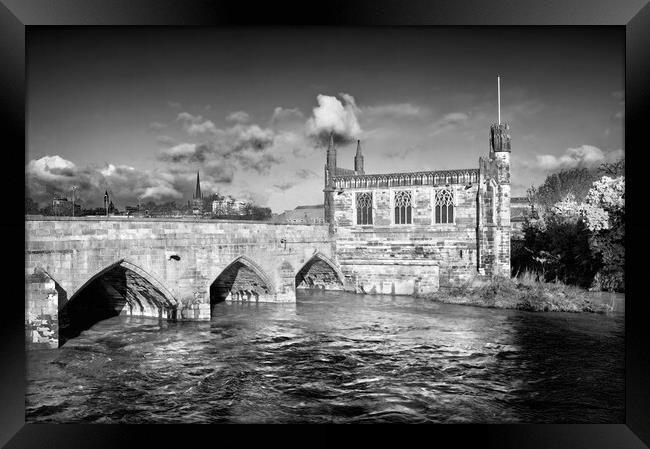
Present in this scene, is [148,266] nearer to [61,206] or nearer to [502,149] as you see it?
[61,206]

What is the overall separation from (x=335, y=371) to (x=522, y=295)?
12924mm

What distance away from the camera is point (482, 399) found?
12.5 m

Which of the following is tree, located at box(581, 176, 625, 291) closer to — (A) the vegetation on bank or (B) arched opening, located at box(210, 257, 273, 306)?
(A) the vegetation on bank

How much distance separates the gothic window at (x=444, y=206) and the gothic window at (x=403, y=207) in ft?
4.60

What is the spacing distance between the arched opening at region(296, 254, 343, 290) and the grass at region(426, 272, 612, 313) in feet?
16.3

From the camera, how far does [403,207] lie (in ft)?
97.0

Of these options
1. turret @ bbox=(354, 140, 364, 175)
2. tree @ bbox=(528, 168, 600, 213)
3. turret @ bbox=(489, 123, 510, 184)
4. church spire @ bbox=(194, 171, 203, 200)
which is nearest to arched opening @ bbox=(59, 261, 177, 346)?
church spire @ bbox=(194, 171, 203, 200)

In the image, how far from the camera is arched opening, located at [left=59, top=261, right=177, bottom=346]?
19.3m

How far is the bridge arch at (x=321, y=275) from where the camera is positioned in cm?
2927

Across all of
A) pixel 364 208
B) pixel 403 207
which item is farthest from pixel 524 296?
pixel 364 208
